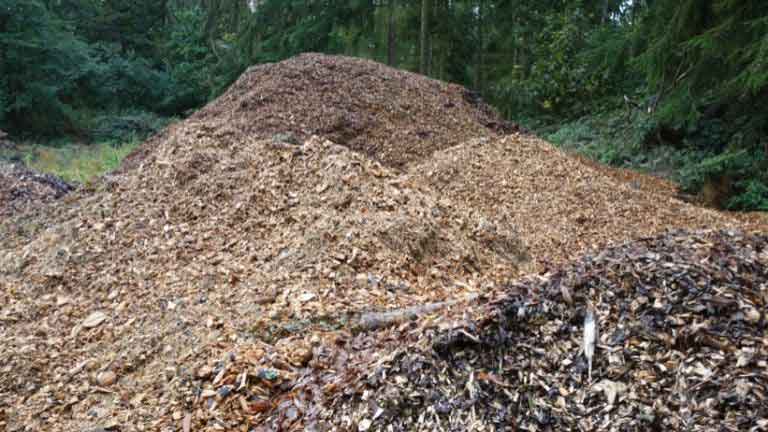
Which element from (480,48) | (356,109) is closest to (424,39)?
(480,48)

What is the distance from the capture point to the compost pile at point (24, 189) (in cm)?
614

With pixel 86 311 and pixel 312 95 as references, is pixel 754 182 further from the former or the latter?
pixel 86 311

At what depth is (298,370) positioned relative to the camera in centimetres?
251

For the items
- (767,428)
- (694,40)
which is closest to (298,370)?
(767,428)

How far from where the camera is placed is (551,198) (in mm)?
5508

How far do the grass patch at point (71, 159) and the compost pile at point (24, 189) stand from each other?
0.84 metres

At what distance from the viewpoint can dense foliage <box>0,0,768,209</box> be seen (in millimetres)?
7020

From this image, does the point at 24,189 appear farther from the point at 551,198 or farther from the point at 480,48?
the point at 480,48

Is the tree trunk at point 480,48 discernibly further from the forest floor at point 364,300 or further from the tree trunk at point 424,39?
the forest floor at point 364,300

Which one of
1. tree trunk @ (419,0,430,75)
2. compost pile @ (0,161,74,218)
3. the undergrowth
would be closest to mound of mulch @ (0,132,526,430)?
compost pile @ (0,161,74,218)

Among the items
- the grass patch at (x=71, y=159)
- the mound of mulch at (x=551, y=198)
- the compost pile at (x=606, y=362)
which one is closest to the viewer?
the compost pile at (x=606, y=362)

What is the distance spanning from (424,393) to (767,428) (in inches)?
39.9

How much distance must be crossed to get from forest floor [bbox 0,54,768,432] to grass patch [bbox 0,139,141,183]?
3451 mm

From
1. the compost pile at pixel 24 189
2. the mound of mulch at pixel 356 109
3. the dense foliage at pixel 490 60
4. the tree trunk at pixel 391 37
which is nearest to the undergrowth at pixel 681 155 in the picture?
the dense foliage at pixel 490 60
